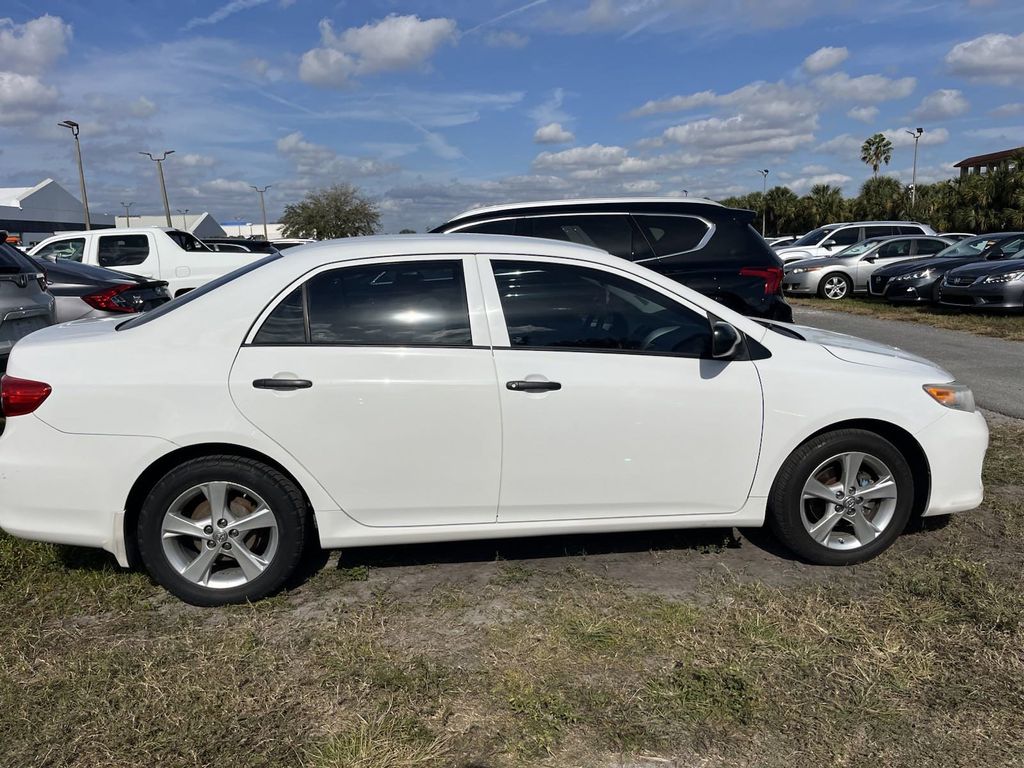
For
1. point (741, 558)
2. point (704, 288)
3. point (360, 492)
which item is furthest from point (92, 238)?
point (741, 558)

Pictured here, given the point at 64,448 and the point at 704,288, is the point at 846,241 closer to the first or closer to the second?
the point at 704,288

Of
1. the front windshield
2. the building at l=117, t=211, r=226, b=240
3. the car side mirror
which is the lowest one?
the car side mirror

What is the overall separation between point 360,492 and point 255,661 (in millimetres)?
818

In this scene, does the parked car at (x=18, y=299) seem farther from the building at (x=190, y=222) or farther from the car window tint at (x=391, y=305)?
the building at (x=190, y=222)

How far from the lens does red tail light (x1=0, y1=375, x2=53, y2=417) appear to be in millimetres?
3332

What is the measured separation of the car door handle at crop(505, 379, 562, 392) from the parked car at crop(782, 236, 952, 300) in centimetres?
1617

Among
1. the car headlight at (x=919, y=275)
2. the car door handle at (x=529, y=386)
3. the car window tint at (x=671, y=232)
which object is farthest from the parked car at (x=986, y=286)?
the car door handle at (x=529, y=386)

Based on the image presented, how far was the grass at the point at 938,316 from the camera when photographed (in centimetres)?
1209

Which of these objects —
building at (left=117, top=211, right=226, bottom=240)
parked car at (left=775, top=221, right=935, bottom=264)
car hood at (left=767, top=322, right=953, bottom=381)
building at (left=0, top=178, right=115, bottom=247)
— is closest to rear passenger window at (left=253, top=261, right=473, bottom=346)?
car hood at (left=767, top=322, right=953, bottom=381)

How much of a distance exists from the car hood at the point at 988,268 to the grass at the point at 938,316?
0.75 meters

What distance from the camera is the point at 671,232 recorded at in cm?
715

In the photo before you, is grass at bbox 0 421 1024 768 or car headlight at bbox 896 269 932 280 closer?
grass at bbox 0 421 1024 768

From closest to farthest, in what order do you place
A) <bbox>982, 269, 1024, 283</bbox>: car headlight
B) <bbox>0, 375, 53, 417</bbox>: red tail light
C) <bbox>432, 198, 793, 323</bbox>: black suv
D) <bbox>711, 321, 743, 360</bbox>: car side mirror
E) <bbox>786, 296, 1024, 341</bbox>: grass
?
<bbox>0, 375, 53, 417</bbox>: red tail light
<bbox>711, 321, 743, 360</bbox>: car side mirror
<bbox>432, 198, 793, 323</bbox>: black suv
<bbox>786, 296, 1024, 341</bbox>: grass
<bbox>982, 269, 1024, 283</bbox>: car headlight

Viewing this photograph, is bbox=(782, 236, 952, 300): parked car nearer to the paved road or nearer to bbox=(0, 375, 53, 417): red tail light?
the paved road
